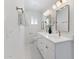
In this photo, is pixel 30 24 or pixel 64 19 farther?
pixel 30 24

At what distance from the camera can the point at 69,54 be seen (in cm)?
195

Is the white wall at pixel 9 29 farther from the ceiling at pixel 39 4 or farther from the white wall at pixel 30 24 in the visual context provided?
the white wall at pixel 30 24

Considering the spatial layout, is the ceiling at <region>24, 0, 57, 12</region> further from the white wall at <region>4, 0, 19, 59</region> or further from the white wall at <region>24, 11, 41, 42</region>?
the white wall at <region>4, 0, 19, 59</region>

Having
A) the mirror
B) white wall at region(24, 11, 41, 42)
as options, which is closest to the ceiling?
white wall at region(24, 11, 41, 42)

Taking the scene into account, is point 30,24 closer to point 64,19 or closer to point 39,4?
point 39,4

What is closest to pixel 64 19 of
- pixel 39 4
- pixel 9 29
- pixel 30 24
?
pixel 39 4

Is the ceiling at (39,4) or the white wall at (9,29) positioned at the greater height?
the ceiling at (39,4)

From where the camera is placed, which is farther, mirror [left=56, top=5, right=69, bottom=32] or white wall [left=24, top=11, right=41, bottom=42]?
white wall [left=24, top=11, right=41, bottom=42]

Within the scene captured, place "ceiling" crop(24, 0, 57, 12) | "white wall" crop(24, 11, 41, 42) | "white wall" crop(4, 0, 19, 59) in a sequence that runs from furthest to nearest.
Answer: "white wall" crop(24, 11, 41, 42)
"ceiling" crop(24, 0, 57, 12)
"white wall" crop(4, 0, 19, 59)

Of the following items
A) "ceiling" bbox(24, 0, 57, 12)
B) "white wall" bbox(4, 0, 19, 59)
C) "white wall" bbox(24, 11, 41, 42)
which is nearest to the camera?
"white wall" bbox(4, 0, 19, 59)

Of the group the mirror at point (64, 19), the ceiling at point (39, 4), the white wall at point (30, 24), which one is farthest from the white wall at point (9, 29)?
the white wall at point (30, 24)
